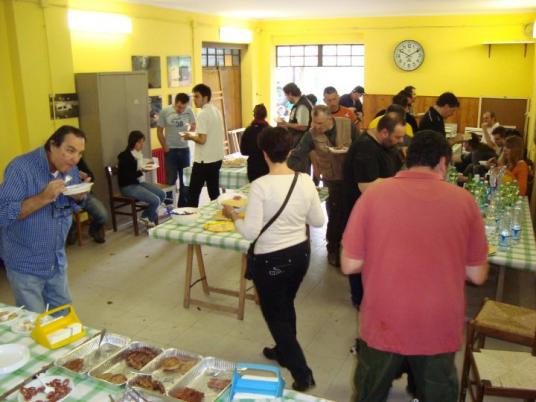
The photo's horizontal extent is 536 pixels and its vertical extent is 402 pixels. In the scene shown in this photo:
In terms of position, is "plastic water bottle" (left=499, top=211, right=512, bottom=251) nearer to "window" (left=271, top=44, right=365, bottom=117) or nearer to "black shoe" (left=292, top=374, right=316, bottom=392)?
"black shoe" (left=292, top=374, right=316, bottom=392)

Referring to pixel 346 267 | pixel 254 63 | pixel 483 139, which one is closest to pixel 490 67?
pixel 483 139

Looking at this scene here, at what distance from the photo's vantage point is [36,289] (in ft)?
8.36

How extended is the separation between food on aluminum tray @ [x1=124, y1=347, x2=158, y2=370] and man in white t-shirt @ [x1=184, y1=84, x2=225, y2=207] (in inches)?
139

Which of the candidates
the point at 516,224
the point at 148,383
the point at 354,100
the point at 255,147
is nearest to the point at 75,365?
the point at 148,383

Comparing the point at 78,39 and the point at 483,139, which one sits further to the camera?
the point at 483,139

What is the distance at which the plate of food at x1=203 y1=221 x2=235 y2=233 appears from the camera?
11.4 feet

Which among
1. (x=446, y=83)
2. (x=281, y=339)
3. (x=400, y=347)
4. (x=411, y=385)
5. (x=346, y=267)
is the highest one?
(x=446, y=83)

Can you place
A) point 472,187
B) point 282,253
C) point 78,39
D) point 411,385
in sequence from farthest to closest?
1. point 78,39
2. point 472,187
3. point 411,385
4. point 282,253

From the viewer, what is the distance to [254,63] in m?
10.2

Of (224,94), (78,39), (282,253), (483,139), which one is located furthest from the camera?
(224,94)

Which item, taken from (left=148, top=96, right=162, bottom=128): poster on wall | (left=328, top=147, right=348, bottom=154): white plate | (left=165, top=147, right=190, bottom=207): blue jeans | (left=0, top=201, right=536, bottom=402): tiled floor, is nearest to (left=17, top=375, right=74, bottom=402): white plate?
(left=0, top=201, right=536, bottom=402): tiled floor

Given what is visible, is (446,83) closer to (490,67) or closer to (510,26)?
(490,67)

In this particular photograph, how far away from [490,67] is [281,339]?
7.43 m

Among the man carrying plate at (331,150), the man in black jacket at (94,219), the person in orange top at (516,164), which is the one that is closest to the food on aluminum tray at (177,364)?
the man carrying plate at (331,150)
